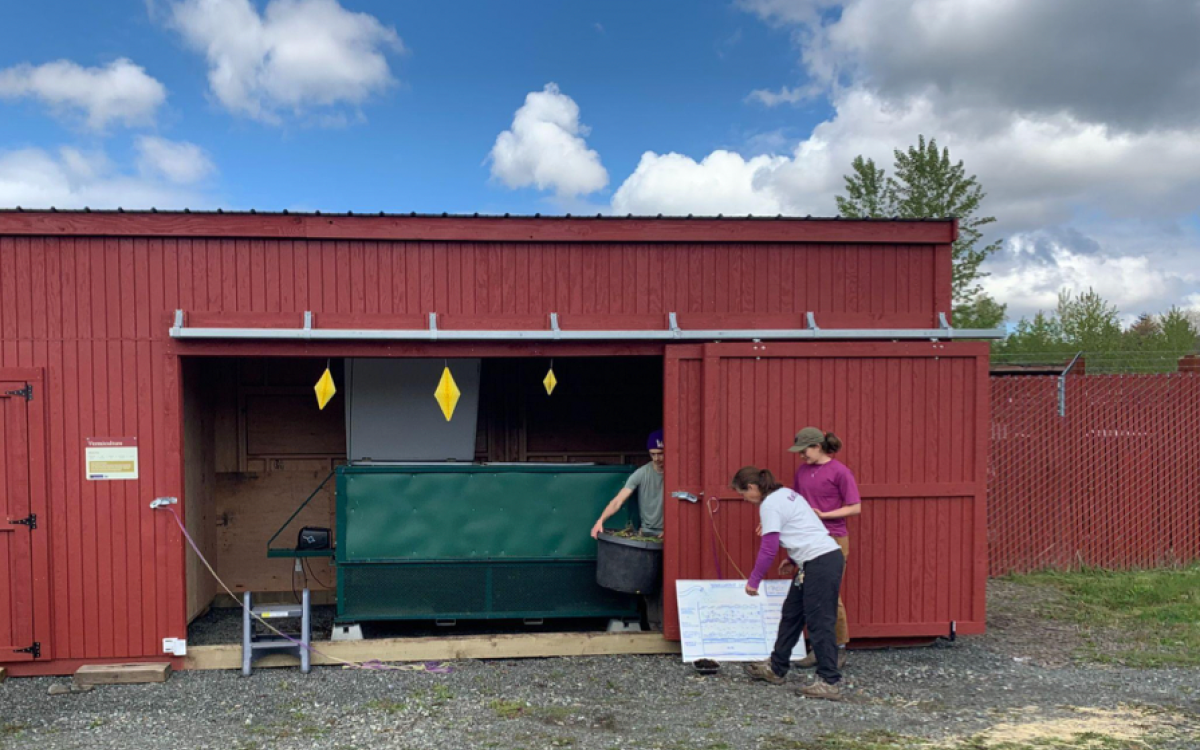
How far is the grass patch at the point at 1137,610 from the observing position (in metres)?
6.96

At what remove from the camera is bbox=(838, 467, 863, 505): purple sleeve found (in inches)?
245

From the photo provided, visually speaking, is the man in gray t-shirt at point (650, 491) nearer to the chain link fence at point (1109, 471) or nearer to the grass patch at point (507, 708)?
the grass patch at point (507, 708)

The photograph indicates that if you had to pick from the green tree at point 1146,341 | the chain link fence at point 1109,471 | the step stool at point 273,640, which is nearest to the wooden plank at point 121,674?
the step stool at point 273,640

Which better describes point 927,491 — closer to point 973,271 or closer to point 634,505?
point 634,505

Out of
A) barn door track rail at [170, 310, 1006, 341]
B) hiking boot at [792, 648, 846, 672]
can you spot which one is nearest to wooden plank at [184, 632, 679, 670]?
hiking boot at [792, 648, 846, 672]

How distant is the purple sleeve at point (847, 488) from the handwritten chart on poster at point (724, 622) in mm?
1038

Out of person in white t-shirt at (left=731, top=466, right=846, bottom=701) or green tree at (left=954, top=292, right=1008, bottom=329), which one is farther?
green tree at (left=954, top=292, right=1008, bottom=329)

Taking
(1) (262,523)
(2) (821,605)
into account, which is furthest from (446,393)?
(2) (821,605)

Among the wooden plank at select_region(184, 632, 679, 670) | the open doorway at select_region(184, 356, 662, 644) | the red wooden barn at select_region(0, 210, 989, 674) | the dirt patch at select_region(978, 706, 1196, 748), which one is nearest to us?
the dirt patch at select_region(978, 706, 1196, 748)

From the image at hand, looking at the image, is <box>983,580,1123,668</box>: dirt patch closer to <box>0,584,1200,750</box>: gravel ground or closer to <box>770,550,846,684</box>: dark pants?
<box>0,584,1200,750</box>: gravel ground

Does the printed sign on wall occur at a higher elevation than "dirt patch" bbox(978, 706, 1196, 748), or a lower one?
higher

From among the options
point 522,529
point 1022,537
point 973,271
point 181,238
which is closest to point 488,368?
point 522,529

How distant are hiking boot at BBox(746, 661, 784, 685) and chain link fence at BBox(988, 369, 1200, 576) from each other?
14.5ft

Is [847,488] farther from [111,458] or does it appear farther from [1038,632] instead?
[111,458]
